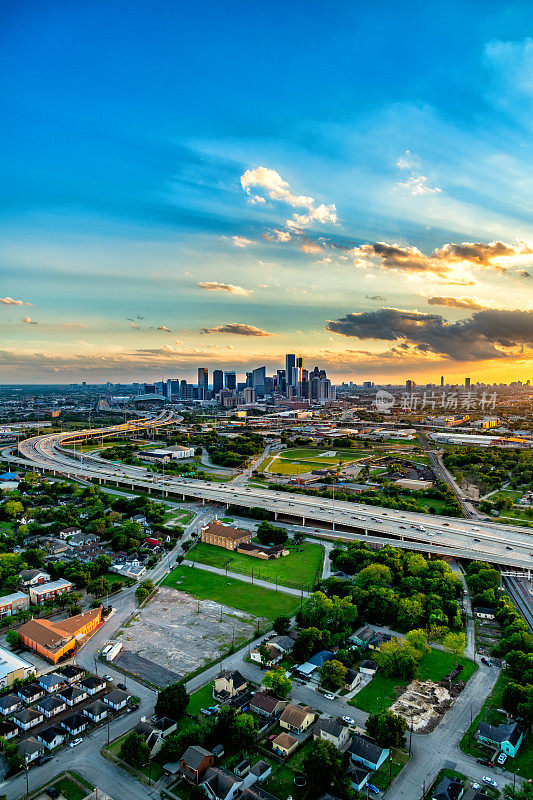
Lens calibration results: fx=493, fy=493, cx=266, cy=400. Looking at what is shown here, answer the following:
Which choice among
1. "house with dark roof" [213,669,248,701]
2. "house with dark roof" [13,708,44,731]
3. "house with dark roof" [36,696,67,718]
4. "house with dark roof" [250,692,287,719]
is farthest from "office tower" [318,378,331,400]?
"house with dark roof" [13,708,44,731]

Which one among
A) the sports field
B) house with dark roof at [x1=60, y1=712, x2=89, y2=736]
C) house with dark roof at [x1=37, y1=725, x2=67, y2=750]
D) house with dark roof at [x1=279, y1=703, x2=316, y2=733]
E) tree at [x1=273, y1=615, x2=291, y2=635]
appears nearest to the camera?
house with dark roof at [x1=37, y1=725, x2=67, y2=750]

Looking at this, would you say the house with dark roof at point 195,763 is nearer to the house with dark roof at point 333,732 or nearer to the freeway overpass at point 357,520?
the house with dark roof at point 333,732

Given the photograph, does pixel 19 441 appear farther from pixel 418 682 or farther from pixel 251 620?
pixel 418 682

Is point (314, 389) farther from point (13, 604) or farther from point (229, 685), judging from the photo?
point (229, 685)

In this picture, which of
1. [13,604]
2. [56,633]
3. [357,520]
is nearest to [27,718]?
[56,633]

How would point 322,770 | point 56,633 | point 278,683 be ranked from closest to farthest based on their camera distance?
point 322,770
point 278,683
point 56,633

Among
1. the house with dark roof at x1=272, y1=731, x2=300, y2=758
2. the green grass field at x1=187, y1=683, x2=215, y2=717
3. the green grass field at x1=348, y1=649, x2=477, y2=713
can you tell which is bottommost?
the green grass field at x1=348, y1=649, x2=477, y2=713

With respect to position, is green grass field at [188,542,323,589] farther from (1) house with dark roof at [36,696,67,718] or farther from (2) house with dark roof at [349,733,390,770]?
(1) house with dark roof at [36,696,67,718]

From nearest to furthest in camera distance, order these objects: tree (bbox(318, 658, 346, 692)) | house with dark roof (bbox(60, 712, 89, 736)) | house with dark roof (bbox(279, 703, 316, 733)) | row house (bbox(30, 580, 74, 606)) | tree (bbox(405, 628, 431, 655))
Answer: house with dark roof (bbox(279, 703, 316, 733)) < house with dark roof (bbox(60, 712, 89, 736)) < tree (bbox(318, 658, 346, 692)) < tree (bbox(405, 628, 431, 655)) < row house (bbox(30, 580, 74, 606))
